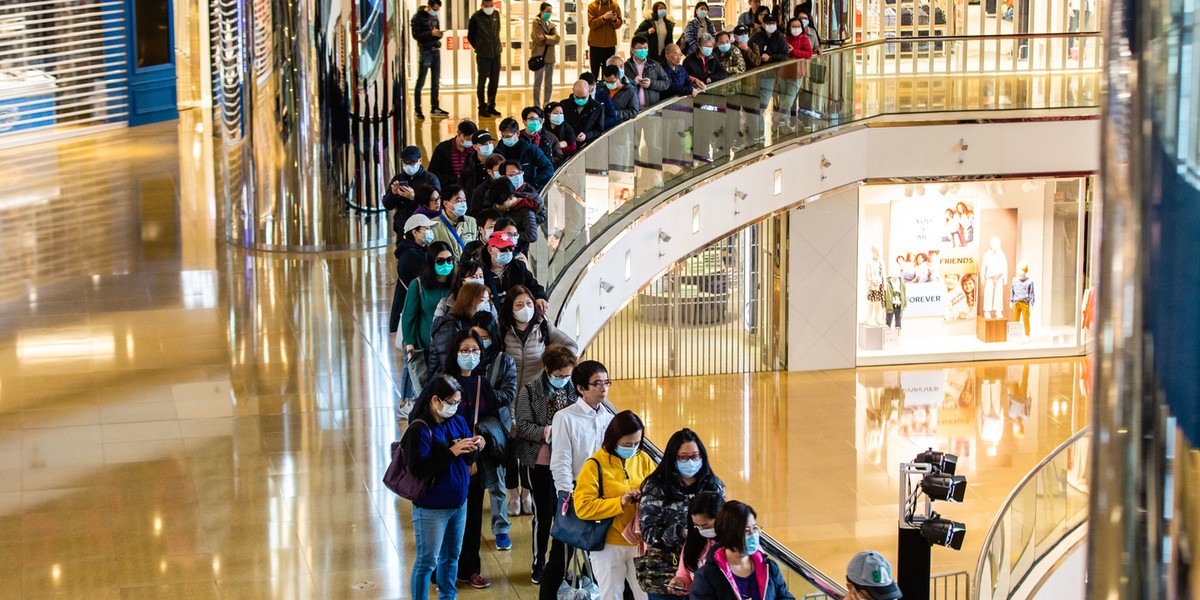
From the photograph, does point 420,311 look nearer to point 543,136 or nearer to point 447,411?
point 447,411

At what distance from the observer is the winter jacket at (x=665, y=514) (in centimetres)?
577

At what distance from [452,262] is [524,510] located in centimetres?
163

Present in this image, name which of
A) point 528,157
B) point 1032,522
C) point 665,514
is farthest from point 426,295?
point 1032,522

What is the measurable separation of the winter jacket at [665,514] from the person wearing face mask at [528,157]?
275 inches

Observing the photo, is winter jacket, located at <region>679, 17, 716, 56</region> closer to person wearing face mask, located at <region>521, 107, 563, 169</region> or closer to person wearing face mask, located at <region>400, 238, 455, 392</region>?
person wearing face mask, located at <region>521, 107, 563, 169</region>

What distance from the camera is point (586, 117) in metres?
14.7

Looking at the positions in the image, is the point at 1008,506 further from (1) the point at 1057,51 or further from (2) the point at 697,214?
(1) the point at 1057,51

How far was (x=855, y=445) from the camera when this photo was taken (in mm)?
18938

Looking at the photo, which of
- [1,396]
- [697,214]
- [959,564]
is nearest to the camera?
[1,396]

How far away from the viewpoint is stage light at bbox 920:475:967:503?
860cm

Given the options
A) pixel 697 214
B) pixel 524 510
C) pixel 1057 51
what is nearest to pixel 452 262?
pixel 524 510

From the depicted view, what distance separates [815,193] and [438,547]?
12983mm

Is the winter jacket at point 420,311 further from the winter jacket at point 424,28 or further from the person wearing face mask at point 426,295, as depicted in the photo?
the winter jacket at point 424,28

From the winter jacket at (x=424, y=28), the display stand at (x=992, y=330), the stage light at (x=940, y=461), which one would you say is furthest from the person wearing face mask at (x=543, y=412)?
the display stand at (x=992, y=330)
